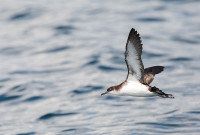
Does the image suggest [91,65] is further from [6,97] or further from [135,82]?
[135,82]

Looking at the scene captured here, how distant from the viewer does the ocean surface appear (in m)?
14.1

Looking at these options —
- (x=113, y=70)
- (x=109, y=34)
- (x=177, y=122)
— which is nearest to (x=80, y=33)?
(x=109, y=34)

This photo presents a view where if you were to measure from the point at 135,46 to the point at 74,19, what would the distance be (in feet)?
49.0

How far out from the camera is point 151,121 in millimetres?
13672

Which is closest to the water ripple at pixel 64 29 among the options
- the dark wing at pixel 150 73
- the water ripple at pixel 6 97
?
the water ripple at pixel 6 97

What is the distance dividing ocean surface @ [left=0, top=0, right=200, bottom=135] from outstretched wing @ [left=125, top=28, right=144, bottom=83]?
2.77 m

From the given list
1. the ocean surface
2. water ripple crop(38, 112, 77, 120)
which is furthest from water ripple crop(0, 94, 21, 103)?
water ripple crop(38, 112, 77, 120)

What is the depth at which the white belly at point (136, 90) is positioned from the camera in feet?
33.5

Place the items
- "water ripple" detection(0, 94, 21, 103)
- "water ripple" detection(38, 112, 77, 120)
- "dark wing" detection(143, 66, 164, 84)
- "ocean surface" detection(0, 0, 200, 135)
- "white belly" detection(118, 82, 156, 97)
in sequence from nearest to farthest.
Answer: "white belly" detection(118, 82, 156, 97), "dark wing" detection(143, 66, 164, 84), "ocean surface" detection(0, 0, 200, 135), "water ripple" detection(38, 112, 77, 120), "water ripple" detection(0, 94, 21, 103)

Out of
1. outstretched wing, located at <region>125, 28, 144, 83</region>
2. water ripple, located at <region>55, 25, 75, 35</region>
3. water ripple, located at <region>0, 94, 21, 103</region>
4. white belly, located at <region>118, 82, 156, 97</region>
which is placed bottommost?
white belly, located at <region>118, 82, 156, 97</region>

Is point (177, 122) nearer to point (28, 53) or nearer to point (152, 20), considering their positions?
point (28, 53)

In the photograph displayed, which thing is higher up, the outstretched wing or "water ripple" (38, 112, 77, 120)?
the outstretched wing

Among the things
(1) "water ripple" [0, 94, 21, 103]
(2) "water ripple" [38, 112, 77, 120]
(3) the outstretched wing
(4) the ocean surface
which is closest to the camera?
(3) the outstretched wing

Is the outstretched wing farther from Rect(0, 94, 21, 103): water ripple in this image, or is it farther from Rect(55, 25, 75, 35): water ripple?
Rect(55, 25, 75, 35): water ripple
